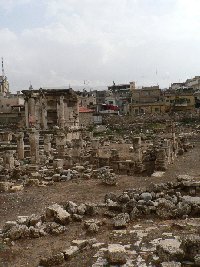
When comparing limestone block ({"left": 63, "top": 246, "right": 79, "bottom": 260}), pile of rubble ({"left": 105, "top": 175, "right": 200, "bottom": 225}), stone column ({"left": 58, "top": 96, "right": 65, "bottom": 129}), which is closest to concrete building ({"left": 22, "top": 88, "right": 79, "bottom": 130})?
stone column ({"left": 58, "top": 96, "right": 65, "bottom": 129})

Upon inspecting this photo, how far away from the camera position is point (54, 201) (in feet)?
47.2

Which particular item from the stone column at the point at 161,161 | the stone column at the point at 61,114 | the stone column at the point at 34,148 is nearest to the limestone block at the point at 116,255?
the stone column at the point at 161,161

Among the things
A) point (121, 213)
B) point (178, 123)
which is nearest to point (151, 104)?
point (178, 123)

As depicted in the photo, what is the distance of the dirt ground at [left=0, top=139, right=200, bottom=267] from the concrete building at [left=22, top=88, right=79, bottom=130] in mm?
18918

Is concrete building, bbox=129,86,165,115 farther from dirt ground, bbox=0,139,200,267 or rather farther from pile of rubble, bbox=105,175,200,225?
pile of rubble, bbox=105,175,200,225

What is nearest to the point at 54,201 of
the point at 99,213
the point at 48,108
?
the point at 99,213

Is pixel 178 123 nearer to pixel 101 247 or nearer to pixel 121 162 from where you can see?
pixel 121 162

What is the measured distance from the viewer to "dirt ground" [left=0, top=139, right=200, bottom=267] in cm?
930

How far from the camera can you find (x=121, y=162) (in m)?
23.1

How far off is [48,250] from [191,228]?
11.9 feet

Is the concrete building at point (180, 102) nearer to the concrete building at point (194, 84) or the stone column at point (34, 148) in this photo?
the concrete building at point (194, 84)

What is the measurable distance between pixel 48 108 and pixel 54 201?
29097 mm

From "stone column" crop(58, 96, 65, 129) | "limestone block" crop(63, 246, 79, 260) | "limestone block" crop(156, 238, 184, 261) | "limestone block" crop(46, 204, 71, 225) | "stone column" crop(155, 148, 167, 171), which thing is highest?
"stone column" crop(58, 96, 65, 129)

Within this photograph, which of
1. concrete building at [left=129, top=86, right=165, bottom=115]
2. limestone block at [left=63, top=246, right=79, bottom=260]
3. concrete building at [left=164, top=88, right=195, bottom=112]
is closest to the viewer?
limestone block at [left=63, top=246, right=79, bottom=260]
